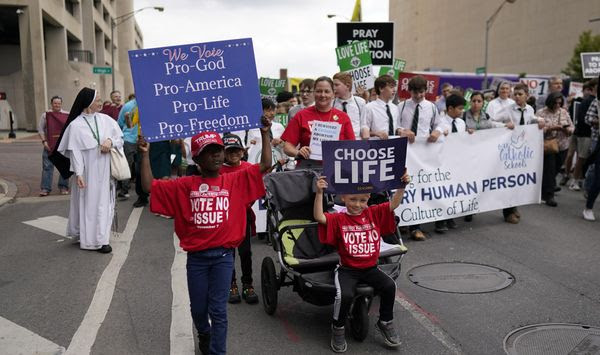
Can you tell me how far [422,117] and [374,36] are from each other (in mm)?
4701

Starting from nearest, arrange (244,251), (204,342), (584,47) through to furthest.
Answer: (204,342), (244,251), (584,47)

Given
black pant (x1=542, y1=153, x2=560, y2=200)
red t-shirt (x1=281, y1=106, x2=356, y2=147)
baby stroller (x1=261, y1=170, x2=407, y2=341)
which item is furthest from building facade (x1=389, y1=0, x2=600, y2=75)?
baby stroller (x1=261, y1=170, x2=407, y2=341)

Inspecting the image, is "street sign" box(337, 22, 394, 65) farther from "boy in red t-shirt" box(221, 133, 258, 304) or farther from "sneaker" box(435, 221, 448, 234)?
"boy in red t-shirt" box(221, 133, 258, 304)

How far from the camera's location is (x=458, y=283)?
5410 millimetres

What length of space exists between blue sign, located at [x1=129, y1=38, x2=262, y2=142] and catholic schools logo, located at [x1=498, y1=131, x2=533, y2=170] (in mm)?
5064

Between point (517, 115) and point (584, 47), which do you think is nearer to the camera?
point (517, 115)

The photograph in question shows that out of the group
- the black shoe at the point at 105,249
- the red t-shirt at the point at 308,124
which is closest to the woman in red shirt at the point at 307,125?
the red t-shirt at the point at 308,124

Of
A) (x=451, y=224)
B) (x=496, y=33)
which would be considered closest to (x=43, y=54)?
(x=451, y=224)

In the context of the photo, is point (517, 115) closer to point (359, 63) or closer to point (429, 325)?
point (359, 63)

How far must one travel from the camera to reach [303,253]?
4633 mm

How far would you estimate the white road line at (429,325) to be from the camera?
4039 millimetres

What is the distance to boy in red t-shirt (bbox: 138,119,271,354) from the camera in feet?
11.9

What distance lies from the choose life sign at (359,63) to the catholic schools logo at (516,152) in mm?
2680

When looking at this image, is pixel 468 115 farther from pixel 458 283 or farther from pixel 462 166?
pixel 458 283
